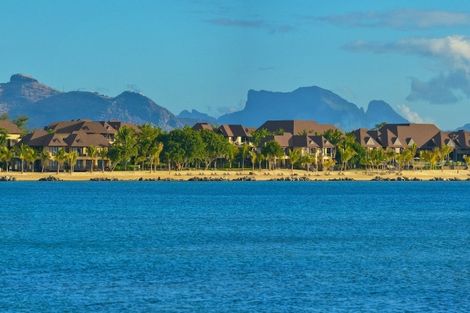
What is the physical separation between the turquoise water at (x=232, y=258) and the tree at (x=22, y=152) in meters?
59.0

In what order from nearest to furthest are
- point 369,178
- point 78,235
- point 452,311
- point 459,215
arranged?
point 452,311 < point 78,235 < point 459,215 < point 369,178

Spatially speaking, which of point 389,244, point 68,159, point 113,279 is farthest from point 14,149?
point 113,279

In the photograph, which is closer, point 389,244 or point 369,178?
point 389,244

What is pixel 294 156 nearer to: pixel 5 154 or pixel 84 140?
pixel 84 140

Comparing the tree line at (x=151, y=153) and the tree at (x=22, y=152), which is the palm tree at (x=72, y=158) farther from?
the tree at (x=22, y=152)

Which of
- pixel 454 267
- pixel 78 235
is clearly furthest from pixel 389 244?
pixel 78 235

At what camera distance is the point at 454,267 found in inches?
2255

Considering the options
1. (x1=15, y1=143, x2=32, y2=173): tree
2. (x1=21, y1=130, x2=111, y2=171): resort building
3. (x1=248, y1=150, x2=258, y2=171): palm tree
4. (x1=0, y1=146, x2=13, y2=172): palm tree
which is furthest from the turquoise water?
(x1=248, y1=150, x2=258, y2=171): palm tree

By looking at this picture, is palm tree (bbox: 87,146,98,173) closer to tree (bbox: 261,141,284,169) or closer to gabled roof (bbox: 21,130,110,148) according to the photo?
gabled roof (bbox: 21,130,110,148)

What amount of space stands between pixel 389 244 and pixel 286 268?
16.8 meters

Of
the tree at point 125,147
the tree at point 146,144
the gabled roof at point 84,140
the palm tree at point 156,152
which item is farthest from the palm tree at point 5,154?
the palm tree at point 156,152

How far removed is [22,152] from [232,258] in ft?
399

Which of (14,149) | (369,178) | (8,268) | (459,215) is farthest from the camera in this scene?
(369,178)

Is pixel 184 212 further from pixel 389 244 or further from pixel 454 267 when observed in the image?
pixel 454 267
